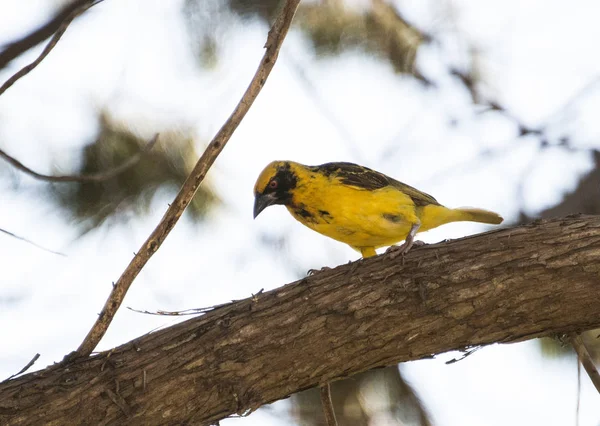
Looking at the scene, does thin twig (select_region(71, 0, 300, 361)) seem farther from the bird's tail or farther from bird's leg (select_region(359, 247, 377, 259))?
the bird's tail

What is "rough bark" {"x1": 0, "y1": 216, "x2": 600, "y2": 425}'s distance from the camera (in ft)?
11.3

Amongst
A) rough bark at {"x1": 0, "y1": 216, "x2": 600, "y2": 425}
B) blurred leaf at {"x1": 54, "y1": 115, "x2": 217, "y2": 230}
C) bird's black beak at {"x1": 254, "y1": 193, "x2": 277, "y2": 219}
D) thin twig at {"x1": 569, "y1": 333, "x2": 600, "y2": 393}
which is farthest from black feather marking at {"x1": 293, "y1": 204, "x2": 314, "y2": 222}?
thin twig at {"x1": 569, "y1": 333, "x2": 600, "y2": 393}

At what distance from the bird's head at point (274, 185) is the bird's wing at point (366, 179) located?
0.69 feet

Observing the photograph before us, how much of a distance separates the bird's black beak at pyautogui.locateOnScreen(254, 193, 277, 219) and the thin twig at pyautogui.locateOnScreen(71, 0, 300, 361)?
4.87ft

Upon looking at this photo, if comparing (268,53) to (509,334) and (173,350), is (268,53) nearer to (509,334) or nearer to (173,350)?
(173,350)

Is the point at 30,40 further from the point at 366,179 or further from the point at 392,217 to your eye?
the point at 392,217

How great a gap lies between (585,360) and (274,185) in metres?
2.30

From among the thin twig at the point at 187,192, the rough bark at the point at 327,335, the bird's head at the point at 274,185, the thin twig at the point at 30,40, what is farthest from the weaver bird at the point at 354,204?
the thin twig at the point at 30,40

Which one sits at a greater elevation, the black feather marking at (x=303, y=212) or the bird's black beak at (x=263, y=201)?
the bird's black beak at (x=263, y=201)

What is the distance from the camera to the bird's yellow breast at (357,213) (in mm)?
4590

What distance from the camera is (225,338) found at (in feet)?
11.6

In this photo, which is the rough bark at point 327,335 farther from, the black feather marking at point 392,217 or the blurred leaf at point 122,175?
the blurred leaf at point 122,175

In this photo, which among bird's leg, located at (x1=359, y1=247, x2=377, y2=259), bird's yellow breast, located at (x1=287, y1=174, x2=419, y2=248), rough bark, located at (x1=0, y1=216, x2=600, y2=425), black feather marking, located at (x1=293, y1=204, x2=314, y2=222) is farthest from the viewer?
bird's leg, located at (x1=359, y1=247, x2=377, y2=259)

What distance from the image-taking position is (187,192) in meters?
3.53
